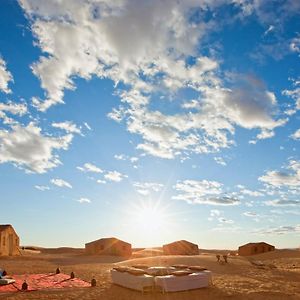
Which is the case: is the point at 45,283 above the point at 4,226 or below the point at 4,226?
below

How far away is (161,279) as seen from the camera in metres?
19.4

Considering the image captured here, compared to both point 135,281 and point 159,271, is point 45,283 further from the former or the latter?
point 159,271

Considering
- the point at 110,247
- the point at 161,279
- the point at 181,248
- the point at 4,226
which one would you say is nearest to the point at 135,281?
the point at 161,279

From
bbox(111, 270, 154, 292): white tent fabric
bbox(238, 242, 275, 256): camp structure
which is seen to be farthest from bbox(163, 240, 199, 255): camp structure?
bbox(111, 270, 154, 292): white tent fabric

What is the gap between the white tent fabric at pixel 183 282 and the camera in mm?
19344

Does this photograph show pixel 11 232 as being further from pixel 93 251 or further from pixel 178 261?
pixel 178 261

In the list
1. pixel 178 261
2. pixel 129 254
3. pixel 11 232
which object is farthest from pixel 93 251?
pixel 178 261

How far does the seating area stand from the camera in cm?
1933

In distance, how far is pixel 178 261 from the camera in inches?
1613

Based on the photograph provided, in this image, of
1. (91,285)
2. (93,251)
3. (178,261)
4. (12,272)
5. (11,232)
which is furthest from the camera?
(93,251)

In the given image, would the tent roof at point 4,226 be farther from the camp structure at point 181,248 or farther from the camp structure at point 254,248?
the camp structure at point 254,248

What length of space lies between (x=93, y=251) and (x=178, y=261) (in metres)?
22.2

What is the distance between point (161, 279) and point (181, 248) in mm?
45236

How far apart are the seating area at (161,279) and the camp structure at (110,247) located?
38.1 metres
